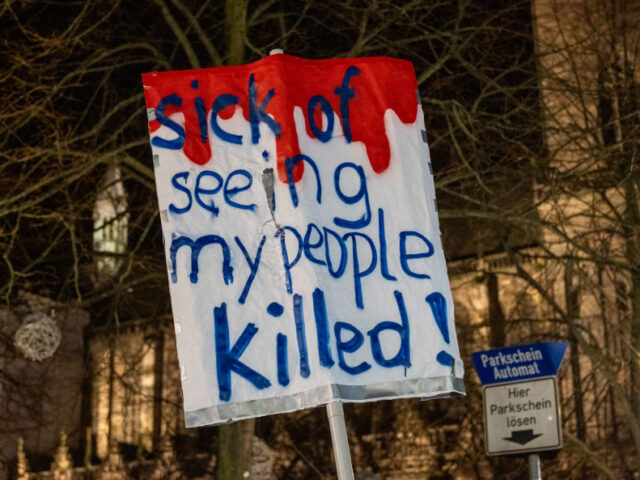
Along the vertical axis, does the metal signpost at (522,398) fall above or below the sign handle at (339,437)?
above

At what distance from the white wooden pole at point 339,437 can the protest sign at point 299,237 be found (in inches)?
2.7

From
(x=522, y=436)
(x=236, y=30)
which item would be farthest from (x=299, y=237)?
(x=236, y=30)

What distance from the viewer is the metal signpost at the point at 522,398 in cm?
956

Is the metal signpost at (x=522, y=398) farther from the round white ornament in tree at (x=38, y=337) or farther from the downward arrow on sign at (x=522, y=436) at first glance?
the round white ornament in tree at (x=38, y=337)

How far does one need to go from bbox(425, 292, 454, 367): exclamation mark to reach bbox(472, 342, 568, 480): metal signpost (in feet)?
16.4

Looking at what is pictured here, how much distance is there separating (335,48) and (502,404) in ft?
24.3

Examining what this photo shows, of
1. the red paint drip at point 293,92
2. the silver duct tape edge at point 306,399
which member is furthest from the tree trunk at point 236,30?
the silver duct tape edge at point 306,399

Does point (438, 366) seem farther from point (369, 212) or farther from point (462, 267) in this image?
point (462, 267)

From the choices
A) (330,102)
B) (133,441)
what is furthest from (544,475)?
(330,102)

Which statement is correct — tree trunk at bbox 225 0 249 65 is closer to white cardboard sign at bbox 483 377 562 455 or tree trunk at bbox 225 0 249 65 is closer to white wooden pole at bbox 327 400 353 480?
white cardboard sign at bbox 483 377 562 455

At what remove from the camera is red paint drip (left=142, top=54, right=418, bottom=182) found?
489 centimetres

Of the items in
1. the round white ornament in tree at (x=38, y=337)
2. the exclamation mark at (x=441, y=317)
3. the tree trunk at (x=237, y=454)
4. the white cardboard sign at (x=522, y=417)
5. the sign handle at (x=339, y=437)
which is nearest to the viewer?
the sign handle at (x=339, y=437)

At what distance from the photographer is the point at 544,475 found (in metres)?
20.7

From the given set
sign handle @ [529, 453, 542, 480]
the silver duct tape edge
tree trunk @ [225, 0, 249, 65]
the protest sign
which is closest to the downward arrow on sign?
sign handle @ [529, 453, 542, 480]
